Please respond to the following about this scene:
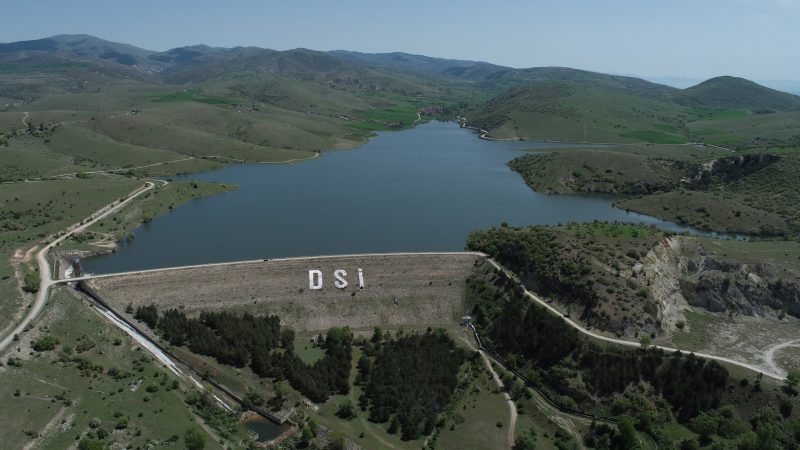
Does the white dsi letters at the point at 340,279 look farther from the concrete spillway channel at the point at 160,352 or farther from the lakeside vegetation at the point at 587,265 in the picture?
the concrete spillway channel at the point at 160,352

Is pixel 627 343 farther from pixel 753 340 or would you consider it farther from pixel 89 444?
pixel 89 444

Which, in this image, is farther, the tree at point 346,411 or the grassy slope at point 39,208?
the grassy slope at point 39,208

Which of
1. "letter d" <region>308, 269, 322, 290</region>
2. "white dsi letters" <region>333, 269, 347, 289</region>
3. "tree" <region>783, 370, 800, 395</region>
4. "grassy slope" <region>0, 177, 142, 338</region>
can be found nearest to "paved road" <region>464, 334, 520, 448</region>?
"white dsi letters" <region>333, 269, 347, 289</region>

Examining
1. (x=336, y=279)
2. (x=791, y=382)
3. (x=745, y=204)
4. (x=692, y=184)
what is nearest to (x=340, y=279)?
(x=336, y=279)

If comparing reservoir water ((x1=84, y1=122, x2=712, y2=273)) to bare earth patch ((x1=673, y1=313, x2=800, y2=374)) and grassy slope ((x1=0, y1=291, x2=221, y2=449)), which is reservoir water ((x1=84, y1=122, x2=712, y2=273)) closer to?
grassy slope ((x1=0, y1=291, x2=221, y2=449))

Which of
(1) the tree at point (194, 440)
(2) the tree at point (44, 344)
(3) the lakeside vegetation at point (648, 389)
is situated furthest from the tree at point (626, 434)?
(2) the tree at point (44, 344)

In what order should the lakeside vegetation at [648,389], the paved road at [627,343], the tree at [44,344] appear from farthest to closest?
the paved road at [627,343] → the tree at [44,344] → the lakeside vegetation at [648,389]

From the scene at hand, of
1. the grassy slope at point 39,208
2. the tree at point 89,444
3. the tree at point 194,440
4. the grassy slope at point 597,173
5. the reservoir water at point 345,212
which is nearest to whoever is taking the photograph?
the tree at point 89,444
